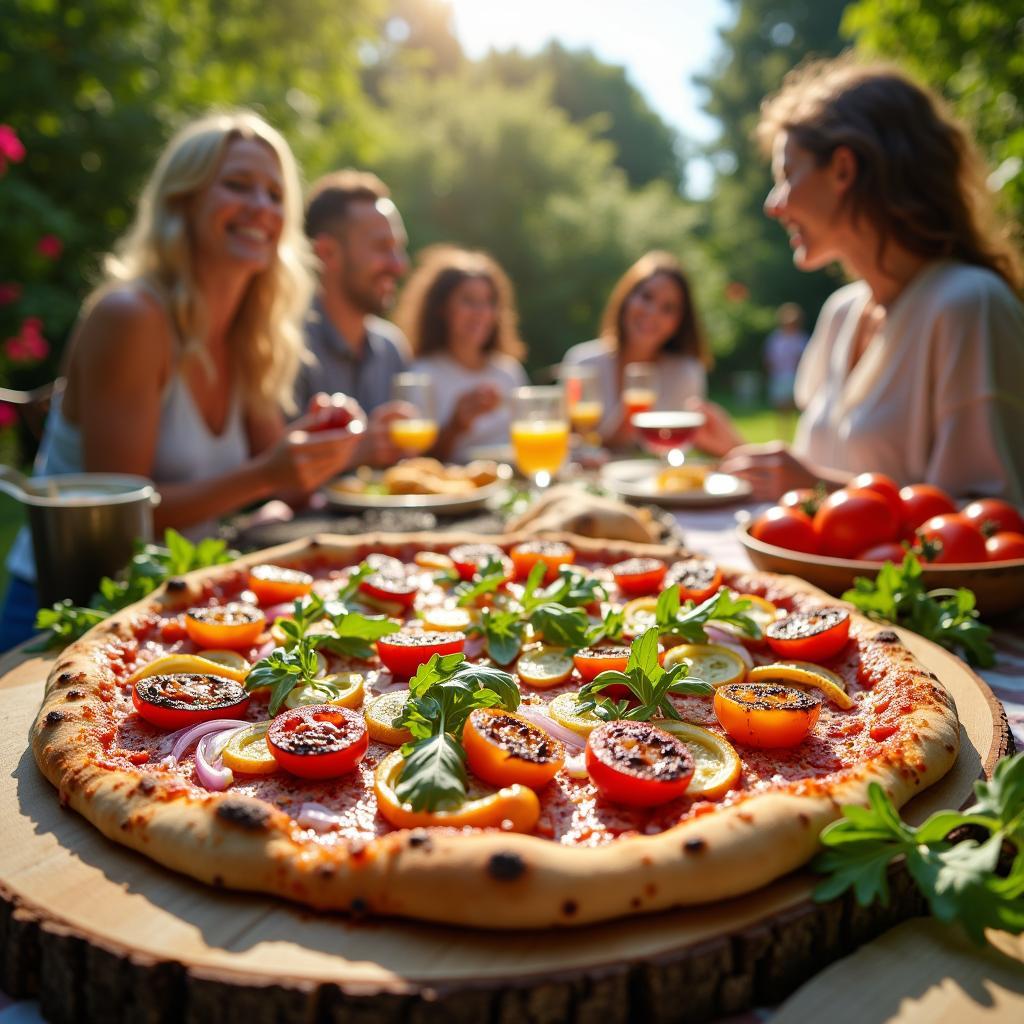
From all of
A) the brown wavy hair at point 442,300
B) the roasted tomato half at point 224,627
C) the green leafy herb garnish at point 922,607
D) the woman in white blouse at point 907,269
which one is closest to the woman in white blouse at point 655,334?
the brown wavy hair at point 442,300

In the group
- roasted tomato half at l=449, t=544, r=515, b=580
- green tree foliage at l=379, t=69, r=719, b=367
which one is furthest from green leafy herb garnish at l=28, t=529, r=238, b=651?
green tree foliage at l=379, t=69, r=719, b=367

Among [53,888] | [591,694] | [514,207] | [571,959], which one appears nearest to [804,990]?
[571,959]

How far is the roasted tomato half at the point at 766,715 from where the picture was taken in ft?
6.45

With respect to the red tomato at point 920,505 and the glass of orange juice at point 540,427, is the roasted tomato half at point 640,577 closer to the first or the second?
the red tomato at point 920,505

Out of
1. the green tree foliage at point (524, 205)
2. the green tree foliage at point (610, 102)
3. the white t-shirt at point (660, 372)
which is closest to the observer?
the white t-shirt at point (660, 372)

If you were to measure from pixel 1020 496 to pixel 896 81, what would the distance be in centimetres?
212

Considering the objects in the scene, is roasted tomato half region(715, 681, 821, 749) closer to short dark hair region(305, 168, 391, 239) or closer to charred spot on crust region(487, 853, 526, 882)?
charred spot on crust region(487, 853, 526, 882)

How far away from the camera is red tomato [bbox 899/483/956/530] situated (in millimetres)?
3104

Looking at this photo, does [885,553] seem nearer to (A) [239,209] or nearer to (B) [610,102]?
(A) [239,209]

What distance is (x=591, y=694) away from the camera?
2.11 m

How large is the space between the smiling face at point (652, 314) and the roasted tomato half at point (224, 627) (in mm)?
7121

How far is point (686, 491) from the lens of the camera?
4562 millimetres

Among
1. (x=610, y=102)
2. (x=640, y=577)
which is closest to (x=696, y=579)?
(x=640, y=577)

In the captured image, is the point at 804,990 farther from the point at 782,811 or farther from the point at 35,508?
the point at 35,508
